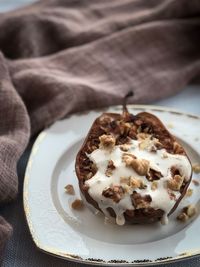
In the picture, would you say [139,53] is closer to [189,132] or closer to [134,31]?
[134,31]

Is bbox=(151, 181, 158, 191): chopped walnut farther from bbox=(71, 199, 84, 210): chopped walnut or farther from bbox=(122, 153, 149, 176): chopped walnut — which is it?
bbox=(71, 199, 84, 210): chopped walnut

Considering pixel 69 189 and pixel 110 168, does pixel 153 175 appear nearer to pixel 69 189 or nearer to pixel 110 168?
pixel 110 168

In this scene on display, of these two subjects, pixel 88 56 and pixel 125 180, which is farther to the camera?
pixel 88 56

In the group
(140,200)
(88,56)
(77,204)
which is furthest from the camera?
(88,56)

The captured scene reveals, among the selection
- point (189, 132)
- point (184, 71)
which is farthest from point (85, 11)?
point (189, 132)

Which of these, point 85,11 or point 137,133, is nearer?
point 137,133

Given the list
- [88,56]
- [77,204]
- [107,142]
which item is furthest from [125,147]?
[88,56]

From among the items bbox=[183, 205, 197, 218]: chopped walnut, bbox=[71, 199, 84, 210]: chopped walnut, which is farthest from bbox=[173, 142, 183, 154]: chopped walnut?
bbox=[71, 199, 84, 210]: chopped walnut
